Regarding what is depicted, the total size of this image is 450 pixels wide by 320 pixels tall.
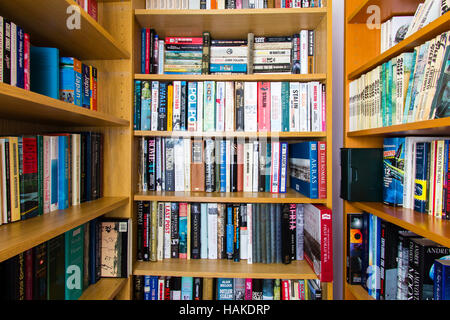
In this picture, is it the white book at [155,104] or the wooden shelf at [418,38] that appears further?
the white book at [155,104]

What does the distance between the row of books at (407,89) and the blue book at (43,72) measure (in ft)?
3.97

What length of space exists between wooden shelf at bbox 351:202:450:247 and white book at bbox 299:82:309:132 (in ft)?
1.46

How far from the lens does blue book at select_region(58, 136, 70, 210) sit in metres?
0.89

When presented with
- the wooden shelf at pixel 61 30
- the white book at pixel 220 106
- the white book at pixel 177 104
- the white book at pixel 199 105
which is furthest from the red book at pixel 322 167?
the wooden shelf at pixel 61 30

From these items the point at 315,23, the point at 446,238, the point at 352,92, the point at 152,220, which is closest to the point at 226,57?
the point at 315,23

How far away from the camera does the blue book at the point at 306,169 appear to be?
1.07 metres

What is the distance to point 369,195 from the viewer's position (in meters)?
1.04

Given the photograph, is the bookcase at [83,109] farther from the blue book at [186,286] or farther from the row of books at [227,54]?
the blue book at [186,286]

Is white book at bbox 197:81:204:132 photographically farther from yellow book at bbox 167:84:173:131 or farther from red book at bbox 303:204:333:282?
red book at bbox 303:204:333:282

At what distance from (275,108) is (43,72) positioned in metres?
0.94

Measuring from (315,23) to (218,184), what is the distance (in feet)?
3.04

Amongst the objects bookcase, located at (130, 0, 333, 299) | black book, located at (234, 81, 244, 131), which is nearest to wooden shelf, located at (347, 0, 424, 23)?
bookcase, located at (130, 0, 333, 299)

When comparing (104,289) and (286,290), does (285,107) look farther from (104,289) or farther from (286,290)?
(104,289)

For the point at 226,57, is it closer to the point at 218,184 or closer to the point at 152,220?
the point at 218,184
